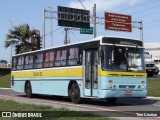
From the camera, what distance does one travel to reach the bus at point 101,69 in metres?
17.2

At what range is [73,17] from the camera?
174 feet

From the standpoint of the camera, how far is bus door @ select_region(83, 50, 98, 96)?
1769 centimetres

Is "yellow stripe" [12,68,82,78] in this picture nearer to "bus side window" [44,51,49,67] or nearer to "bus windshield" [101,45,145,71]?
"bus side window" [44,51,49,67]

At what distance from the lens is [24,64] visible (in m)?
25.9

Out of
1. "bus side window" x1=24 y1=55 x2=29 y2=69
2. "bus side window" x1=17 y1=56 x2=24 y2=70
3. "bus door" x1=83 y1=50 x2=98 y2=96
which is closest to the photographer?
"bus door" x1=83 y1=50 x2=98 y2=96

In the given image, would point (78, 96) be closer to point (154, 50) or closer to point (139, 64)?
point (139, 64)

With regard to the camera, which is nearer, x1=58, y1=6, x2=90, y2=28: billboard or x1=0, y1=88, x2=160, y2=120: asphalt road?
x1=0, y1=88, x2=160, y2=120: asphalt road

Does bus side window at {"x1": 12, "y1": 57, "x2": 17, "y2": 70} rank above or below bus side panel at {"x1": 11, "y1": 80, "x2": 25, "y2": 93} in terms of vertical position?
above

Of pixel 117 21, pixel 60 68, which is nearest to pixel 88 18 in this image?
pixel 117 21

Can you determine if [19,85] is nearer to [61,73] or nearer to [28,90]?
[28,90]

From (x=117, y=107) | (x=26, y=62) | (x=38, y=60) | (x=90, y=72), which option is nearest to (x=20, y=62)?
(x=26, y=62)

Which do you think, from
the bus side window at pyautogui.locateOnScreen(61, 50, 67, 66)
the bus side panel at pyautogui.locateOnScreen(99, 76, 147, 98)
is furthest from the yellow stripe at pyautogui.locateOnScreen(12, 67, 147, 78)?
the bus side window at pyautogui.locateOnScreen(61, 50, 67, 66)

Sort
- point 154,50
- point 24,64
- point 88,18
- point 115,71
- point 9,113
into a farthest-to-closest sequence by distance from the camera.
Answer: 1. point 154,50
2. point 88,18
3. point 24,64
4. point 115,71
5. point 9,113

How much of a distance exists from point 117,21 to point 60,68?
117ft
